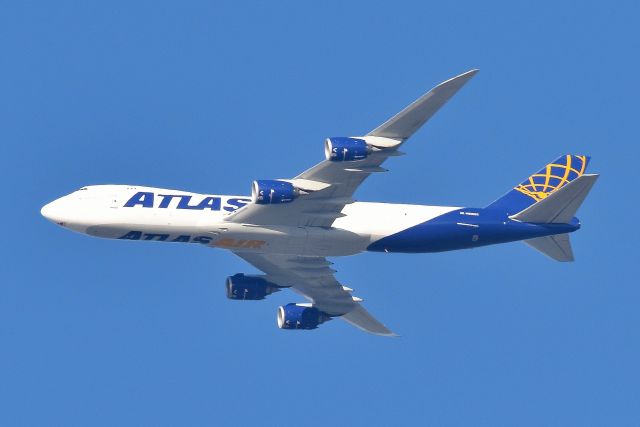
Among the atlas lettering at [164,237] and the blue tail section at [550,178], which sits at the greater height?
the blue tail section at [550,178]

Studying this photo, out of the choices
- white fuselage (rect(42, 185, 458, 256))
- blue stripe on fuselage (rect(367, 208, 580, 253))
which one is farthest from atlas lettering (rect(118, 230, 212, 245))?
blue stripe on fuselage (rect(367, 208, 580, 253))

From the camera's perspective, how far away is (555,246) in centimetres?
9588

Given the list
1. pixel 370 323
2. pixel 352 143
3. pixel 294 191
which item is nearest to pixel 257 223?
pixel 294 191

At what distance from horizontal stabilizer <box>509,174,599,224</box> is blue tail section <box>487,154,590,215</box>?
411 cm

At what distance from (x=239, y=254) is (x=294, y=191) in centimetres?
1343

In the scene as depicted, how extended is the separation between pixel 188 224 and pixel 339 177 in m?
10.4

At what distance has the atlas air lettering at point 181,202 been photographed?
89.7 metres

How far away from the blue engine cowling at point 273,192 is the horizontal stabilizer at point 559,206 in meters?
17.0

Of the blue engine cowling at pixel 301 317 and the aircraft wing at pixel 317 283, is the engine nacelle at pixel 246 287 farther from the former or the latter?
the blue engine cowling at pixel 301 317

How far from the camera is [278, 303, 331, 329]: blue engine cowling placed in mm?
101562

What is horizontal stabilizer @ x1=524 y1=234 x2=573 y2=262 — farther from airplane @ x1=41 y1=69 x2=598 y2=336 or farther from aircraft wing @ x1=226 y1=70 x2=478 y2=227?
aircraft wing @ x1=226 y1=70 x2=478 y2=227

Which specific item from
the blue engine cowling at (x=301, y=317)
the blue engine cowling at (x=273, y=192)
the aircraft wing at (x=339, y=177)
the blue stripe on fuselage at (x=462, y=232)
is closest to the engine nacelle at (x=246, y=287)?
the blue engine cowling at (x=301, y=317)

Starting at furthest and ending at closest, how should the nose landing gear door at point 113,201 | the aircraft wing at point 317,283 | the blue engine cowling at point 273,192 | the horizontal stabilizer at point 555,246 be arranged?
1. the aircraft wing at point 317,283
2. the horizontal stabilizer at point 555,246
3. the nose landing gear door at point 113,201
4. the blue engine cowling at point 273,192

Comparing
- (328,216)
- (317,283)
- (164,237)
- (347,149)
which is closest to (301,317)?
(317,283)
